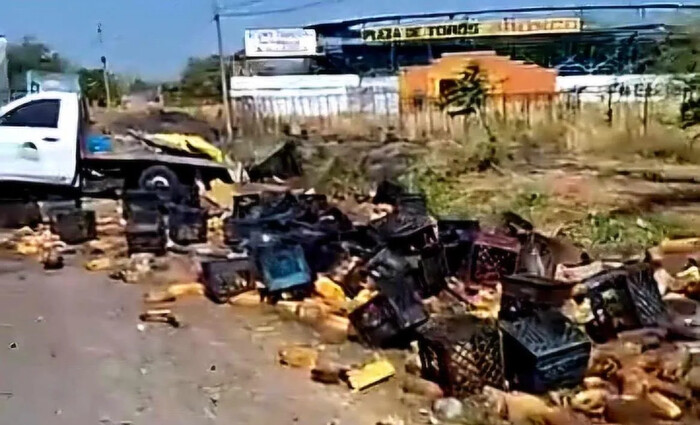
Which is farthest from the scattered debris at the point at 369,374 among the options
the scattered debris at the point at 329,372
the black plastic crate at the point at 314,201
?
the black plastic crate at the point at 314,201

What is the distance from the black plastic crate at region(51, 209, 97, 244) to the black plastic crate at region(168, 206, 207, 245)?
0.49 metres

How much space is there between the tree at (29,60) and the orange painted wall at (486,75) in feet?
6.22

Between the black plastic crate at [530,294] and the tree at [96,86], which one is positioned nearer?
the black plastic crate at [530,294]

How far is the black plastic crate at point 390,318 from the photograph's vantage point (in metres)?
3.28

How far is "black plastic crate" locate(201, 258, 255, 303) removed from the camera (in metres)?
4.04

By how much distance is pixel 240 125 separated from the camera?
6004 mm

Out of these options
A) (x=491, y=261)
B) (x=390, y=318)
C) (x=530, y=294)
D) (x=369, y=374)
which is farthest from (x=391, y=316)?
(x=491, y=261)

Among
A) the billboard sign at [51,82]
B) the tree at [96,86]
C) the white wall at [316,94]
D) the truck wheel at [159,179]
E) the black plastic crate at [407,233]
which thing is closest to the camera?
the black plastic crate at [407,233]

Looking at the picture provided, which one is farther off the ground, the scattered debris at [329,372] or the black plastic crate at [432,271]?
the black plastic crate at [432,271]

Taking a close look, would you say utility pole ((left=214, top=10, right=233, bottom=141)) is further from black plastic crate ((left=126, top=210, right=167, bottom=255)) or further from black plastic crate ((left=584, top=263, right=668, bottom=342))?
black plastic crate ((left=584, top=263, right=668, bottom=342))

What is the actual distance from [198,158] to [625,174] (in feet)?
8.27

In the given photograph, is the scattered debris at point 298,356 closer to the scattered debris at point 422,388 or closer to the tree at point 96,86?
the scattered debris at point 422,388

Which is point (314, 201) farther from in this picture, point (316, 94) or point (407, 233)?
point (407, 233)

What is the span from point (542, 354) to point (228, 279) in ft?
5.25
